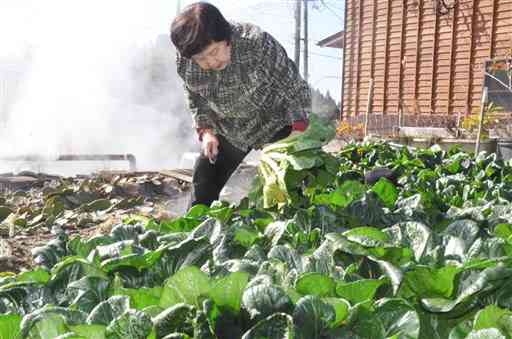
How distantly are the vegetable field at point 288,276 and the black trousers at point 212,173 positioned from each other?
1.20 metres

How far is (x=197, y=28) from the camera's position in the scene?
2.83 metres

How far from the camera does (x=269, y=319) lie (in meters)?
0.92

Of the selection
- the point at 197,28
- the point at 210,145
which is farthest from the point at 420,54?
the point at 197,28

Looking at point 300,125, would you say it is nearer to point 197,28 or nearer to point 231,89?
point 231,89

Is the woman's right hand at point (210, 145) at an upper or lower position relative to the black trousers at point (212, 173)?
upper

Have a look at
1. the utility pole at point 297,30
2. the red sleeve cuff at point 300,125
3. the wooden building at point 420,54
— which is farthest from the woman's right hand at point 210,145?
the utility pole at point 297,30

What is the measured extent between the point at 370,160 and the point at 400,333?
4.16 m

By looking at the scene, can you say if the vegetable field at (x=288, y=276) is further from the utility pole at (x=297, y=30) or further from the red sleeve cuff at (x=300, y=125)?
the utility pole at (x=297, y=30)

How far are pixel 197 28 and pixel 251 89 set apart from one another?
21.3 inches

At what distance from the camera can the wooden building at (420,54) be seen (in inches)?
612

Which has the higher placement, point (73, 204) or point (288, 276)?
point (288, 276)

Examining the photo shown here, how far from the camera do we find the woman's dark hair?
9.30 ft

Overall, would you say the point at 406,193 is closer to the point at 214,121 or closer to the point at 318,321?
the point at 214,121

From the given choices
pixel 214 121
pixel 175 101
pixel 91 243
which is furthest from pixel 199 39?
pixel 175 101
